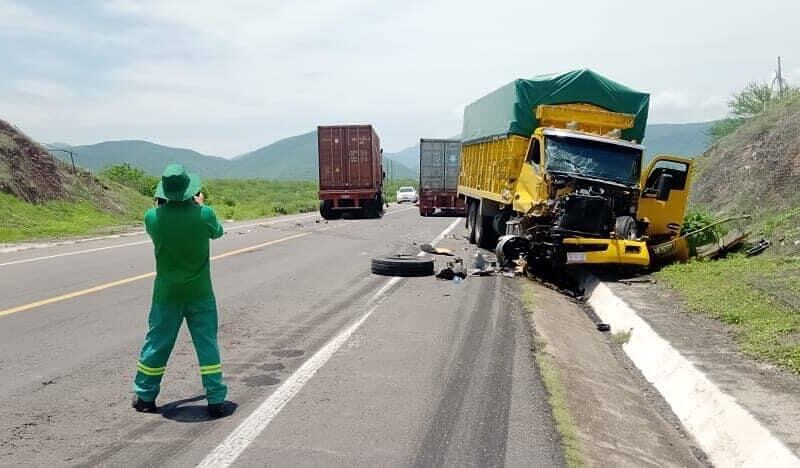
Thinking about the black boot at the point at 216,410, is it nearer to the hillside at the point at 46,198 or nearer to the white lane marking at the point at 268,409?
the white lane marking at the point at 268,409

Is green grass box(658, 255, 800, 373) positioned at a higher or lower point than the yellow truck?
lower

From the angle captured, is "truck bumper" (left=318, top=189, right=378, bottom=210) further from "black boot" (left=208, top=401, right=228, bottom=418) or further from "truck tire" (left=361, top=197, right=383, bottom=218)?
"black boot" (left=208, top=401, right=228, bottom=418)

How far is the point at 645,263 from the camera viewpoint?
38.7ft

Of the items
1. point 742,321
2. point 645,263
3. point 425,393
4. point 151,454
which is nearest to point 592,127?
point 645,263

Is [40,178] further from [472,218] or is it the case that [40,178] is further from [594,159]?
[594,159]

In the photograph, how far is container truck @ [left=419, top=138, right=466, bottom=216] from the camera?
32.8 meters

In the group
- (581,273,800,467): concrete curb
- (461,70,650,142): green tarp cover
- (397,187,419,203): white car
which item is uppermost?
(461,70,650,142): green tarp cover

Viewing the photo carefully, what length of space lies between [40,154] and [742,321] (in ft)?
93.9

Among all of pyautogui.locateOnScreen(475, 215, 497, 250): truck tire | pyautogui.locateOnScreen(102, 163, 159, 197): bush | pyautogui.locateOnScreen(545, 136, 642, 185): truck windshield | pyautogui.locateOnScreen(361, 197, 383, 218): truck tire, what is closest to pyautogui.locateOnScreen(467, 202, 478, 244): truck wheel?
pyautogui.locateOnScreen(475, 215, 497, 250): truck tire

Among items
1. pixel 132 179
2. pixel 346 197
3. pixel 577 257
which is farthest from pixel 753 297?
pixel 132 179

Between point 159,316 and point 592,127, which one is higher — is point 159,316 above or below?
below

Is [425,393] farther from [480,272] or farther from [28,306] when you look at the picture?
[480,272]

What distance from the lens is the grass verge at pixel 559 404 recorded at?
15.2 feet

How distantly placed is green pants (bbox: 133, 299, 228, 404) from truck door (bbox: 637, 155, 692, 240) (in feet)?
31.4
